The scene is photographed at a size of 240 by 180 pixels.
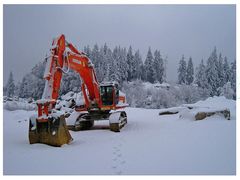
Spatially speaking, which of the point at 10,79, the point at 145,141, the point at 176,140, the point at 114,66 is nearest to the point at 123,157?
the point at 145,141

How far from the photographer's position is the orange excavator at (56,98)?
20.8 feet

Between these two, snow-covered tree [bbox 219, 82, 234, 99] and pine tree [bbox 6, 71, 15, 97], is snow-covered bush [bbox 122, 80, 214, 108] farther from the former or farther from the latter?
pine tree [bbox 6, 71, 15, 97]

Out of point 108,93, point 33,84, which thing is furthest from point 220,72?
point 108,93

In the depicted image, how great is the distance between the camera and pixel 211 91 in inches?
2012


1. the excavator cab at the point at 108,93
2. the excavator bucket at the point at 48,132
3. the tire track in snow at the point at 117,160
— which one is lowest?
the tire track in snow at the point at 117,160

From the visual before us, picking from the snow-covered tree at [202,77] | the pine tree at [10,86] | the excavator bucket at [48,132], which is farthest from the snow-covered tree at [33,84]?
the excavator bucket at [48,132]

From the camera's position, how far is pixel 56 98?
7.01 meters

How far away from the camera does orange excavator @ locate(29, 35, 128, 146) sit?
6.33 m

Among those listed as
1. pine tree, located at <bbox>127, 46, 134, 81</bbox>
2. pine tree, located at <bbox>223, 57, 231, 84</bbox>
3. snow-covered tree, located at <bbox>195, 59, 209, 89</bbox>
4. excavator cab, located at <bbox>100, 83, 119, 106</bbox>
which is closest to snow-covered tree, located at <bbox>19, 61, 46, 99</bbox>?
pine tree, located at <bbox>127, 46, 134, 81</bbox>

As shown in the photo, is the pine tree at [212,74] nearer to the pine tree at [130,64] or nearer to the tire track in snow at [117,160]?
the pine tree at [130,64]

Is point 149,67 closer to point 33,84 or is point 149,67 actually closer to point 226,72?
point 226,72

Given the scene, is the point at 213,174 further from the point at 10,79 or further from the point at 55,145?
the point at 10,79

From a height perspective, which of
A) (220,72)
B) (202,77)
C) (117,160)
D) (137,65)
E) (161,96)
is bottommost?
(117,160)

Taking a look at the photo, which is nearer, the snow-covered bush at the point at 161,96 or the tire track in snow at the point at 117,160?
the tire track in snow at the point at 117,160
